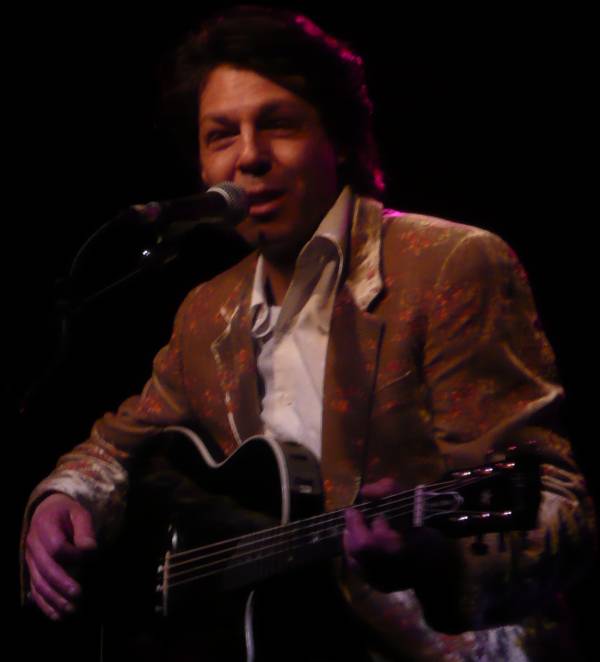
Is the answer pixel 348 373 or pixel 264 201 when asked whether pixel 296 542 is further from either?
pixel 264 201

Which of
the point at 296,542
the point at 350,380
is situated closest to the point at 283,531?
the point at 296,542

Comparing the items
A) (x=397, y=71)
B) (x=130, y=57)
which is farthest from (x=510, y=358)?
(x=130, y=57)

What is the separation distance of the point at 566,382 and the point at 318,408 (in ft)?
2.68

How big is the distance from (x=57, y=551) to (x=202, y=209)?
3.14ft

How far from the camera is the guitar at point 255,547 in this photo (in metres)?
1.53

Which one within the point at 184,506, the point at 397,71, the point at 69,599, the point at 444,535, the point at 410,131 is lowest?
the point at 69,599

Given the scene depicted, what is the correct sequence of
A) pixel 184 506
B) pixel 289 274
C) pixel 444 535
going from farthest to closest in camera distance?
pixel 289 274 < pixel 184 506 < pixel 444 535

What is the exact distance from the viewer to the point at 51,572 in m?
1.95

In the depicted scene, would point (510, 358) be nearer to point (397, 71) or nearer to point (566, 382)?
point (566, 382)

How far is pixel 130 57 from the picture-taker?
284 centimetres

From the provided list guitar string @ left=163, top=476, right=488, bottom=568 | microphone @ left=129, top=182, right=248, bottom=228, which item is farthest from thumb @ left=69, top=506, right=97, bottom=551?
microphone @ left=129, top=182, right=248, bottom=228

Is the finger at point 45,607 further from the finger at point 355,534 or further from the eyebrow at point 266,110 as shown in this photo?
the eyebrow at point 266,110

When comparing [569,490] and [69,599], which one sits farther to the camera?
[69,599]

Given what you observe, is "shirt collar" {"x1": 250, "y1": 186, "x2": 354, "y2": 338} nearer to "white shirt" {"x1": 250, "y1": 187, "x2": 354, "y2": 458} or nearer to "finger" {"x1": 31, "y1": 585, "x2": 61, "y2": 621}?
"white shirt" {"x1": 250, "y1": 187, "x2": 354, "y2": 458}
